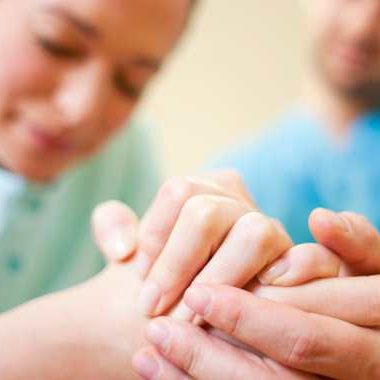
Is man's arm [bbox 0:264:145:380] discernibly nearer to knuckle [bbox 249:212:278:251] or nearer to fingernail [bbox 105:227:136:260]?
fingernail [bbox 105:227:136:260]

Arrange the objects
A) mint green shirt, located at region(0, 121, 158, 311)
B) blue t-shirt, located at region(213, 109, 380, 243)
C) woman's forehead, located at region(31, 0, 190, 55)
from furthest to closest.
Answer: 1. blue t-shirt, located at region(213, 109, 380, 243)
2. mint green shirt, located at region(0, 121, 158, 311)
3. woman's forehead, located at region(31, 0, 190, 55)

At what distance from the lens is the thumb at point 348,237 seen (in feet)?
1.56

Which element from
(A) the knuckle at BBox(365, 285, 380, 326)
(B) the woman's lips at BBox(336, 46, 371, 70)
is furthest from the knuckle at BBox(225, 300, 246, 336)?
(B) the woman's lips at BBox(336, 46, 371, 70)

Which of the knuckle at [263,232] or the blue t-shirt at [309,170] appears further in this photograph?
the blue t-shirt at [309,170]

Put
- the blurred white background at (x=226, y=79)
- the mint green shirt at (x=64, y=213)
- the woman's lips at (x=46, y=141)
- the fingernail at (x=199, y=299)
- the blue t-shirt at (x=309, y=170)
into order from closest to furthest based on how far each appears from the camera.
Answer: the fingernail at (x=199, y=299) → the woman's lips at (x=46, y=141) → the mint green shirt at (x=64, y=213) → the blue t-shirt at (x=309, y=170) → the blurred white background at (x=226, y=79)

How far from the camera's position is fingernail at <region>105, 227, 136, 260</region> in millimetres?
556

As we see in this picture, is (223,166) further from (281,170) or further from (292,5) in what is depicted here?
(292,5)

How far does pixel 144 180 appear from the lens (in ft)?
3.97

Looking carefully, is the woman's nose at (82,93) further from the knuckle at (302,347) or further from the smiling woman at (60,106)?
the knuckle at (302,347)

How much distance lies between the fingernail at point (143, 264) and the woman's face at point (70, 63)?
0.33m

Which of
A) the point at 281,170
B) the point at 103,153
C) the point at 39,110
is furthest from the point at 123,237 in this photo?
the point at 281,170

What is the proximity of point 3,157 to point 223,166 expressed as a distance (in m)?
0.48

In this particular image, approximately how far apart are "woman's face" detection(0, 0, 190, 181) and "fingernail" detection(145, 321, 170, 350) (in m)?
0.40

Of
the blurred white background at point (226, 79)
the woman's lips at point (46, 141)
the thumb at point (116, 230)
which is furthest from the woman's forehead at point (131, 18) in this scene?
the blurred white background at point (226, 79)
